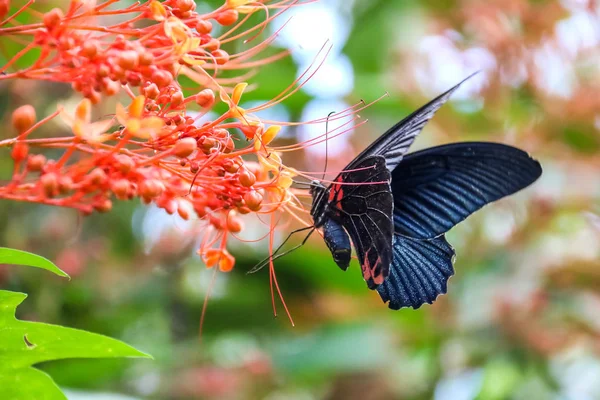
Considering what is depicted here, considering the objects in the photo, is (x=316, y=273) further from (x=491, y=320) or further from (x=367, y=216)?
(x=367, y=216)

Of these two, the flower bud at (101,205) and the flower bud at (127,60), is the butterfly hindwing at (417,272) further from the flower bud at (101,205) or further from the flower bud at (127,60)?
the flower bud at (127,60)

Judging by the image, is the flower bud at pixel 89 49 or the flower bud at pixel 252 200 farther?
the flower bud at pixel 252 200

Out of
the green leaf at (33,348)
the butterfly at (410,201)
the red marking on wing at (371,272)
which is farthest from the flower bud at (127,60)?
the red marking on wing at (371,272)

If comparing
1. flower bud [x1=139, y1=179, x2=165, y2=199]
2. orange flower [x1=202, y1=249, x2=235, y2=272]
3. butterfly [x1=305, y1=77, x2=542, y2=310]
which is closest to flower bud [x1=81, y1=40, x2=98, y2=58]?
flower bud [x1=139, y1=179, x2=165, y2=199]

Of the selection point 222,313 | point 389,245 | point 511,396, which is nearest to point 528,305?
point 511,396

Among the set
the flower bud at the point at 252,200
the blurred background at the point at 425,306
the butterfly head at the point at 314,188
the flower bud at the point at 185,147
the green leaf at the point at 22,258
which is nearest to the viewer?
the green leaf at the point at 22,258

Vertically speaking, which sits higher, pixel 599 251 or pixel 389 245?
pixel 389 245
